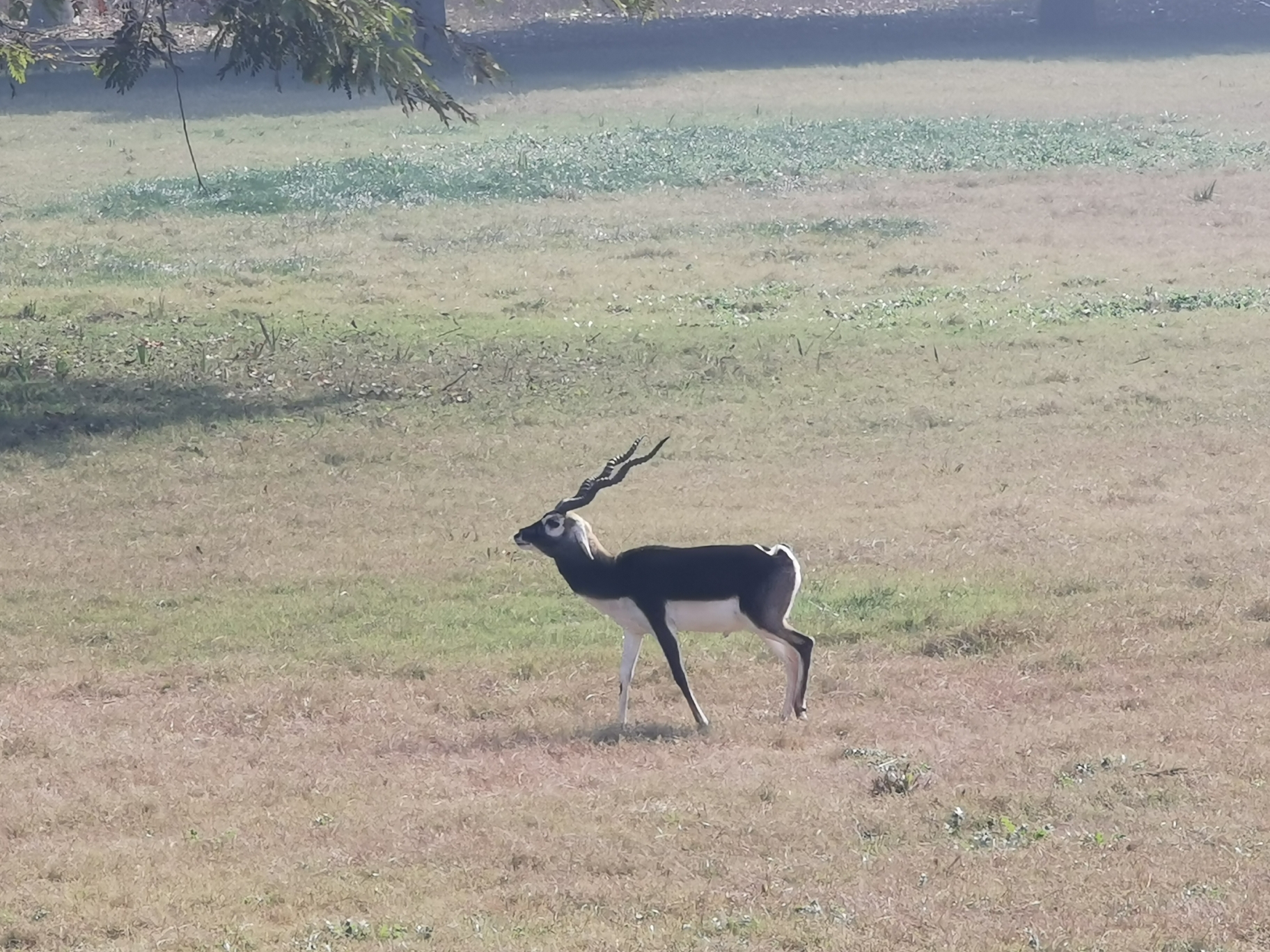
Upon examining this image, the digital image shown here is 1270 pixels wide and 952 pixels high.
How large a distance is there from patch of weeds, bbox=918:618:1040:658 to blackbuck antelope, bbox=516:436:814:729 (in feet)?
5.08

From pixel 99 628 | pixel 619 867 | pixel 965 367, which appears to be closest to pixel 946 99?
pixel 965 367

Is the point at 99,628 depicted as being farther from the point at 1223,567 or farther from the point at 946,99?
the point at 946,99

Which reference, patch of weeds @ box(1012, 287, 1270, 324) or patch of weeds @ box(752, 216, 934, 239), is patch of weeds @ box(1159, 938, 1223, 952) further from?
patch of weeds @ box(752, 216, 934, 239)

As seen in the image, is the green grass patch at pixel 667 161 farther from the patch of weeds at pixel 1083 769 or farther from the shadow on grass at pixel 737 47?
the patch of weeds at pixel 1083 769

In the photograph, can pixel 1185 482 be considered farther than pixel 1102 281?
No

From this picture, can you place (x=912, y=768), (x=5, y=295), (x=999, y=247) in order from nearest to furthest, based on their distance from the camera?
1. (x=912, y=768)
2. (x=5, y=295)
3. (x=999, y=247)

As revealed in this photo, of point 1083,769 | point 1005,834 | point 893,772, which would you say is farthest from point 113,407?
point 1005,834

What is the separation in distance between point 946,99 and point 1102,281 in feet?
80.7

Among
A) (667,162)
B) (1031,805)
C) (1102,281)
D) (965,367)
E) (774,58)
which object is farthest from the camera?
(774,58)

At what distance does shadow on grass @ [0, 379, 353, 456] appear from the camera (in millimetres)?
15883

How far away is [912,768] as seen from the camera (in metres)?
8.02

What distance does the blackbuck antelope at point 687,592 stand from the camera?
29.6 ft


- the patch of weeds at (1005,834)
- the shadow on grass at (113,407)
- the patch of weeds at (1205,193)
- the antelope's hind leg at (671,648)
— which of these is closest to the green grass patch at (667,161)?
the patch of weeds at (1205,193)

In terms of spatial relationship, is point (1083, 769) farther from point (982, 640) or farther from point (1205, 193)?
point (1205, 193)
